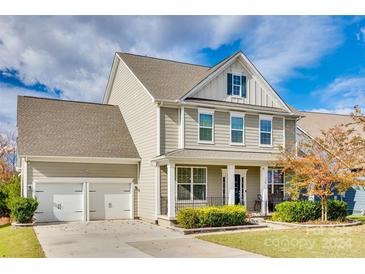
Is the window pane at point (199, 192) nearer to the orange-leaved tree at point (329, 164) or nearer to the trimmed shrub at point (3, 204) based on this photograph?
the orange-leaved tree at point (329, 164)

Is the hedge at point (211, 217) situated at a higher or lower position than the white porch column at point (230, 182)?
lower

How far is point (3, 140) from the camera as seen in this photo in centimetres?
2736

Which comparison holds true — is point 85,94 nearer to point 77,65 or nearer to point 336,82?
point 77,65

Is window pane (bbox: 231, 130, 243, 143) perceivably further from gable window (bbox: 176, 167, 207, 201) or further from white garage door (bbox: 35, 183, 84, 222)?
white garage door (bbox: 35, 183, 84, 222)

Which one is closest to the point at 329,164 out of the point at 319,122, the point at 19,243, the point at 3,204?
the point at 19,243

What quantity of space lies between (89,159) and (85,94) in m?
2.77

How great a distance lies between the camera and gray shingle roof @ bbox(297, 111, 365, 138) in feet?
86.9

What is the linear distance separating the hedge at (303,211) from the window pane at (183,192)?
3697 millimetres

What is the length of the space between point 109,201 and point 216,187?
4783 millimetres

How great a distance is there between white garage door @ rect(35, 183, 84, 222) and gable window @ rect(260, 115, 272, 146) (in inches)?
337

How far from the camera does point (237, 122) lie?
60.5 feet

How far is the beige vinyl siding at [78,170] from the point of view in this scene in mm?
16469

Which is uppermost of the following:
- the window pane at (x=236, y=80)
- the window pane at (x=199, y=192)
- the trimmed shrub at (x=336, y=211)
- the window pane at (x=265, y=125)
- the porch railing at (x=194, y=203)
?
the window pane at (x=236, y=80)

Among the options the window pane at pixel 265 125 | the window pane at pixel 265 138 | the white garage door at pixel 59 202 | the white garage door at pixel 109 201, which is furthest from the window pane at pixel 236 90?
the white garage door at pixel 59 202
